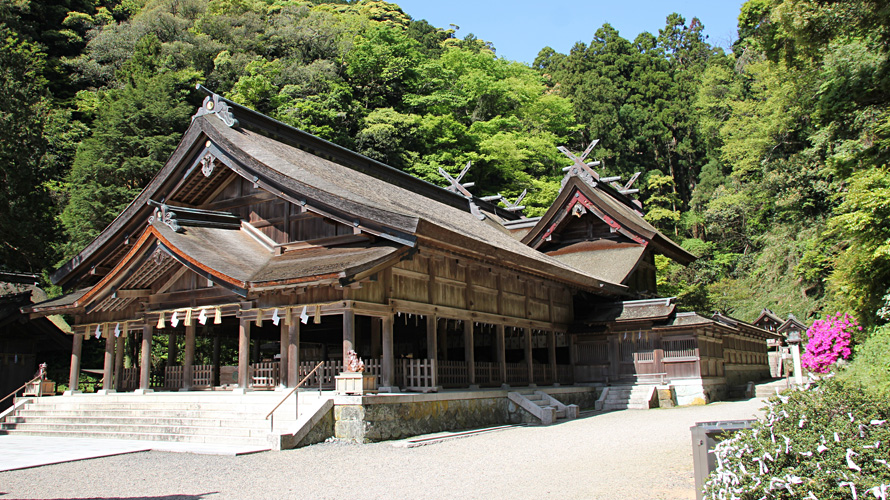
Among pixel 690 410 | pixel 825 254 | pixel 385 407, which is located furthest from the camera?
pixel 825 254

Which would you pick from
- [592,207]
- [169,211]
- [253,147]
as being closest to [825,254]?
[592,207]

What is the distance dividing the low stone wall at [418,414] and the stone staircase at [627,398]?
5.46m

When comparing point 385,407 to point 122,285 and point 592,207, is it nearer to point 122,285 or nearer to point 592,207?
point 122,285

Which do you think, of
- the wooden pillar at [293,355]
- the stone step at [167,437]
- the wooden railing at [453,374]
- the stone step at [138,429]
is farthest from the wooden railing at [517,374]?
the stone step at [167,437]

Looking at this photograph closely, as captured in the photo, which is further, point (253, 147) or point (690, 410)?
point (690, 410)

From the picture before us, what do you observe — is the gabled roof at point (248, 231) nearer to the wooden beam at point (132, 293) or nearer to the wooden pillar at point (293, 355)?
the wooden beam at point (132, 293)

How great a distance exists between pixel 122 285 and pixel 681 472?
46.3 feet

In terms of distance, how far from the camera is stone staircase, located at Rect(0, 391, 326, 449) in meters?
13.0

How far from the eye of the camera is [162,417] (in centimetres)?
1429

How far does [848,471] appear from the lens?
Answer: 5105 millimetres

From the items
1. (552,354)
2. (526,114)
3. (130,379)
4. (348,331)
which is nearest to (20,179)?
(130,379)

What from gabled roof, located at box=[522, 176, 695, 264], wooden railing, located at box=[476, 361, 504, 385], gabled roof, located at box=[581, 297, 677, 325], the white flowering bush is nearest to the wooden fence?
wooden railing, located at box=[476, 361, 504, 385]

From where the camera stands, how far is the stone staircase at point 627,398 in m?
22.0

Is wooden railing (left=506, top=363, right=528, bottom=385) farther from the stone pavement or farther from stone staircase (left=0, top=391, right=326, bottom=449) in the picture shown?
the stone pavement
